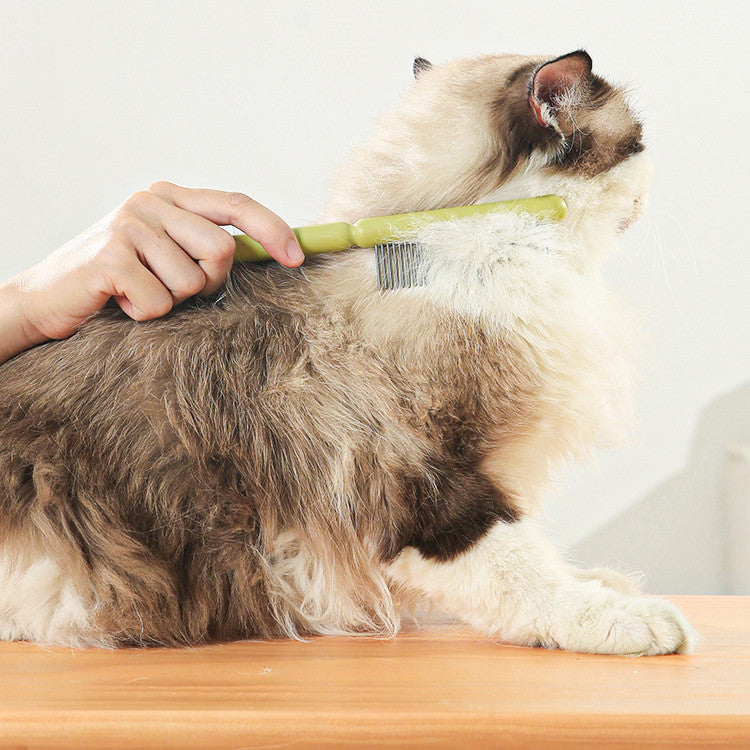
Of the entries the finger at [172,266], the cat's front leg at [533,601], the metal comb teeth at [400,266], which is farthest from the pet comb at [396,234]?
the cat's front leg at [533,601]

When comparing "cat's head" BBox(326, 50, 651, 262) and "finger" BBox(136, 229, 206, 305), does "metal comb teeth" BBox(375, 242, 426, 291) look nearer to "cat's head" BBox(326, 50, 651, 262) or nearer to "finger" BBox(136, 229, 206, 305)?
"cat's head" BBox(326, 50, 651, 262)

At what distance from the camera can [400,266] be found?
3.03 ft

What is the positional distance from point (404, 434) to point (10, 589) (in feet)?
1.40

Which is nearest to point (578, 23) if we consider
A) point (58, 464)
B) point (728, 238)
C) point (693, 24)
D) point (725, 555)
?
point (693, 24)

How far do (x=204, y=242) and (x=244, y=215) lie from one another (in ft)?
0.19

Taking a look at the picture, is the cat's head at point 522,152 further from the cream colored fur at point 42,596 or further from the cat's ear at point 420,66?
the cream colored fur at point 42,596

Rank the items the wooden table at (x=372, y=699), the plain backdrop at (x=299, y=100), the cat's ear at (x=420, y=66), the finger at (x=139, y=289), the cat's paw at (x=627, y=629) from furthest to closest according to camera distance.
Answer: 1. the plain backdrop at (x=299, y=100)
2. the cat's ear at (x=420, y=66)
3. the finger at (x=139, y=289)
4. the cat's paw at (x=627, y=629)
5. the wooden table at (x=372, y=699)

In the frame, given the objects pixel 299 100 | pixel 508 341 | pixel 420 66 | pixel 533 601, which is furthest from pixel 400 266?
pixel 299 100

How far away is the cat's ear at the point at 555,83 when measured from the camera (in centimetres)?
96

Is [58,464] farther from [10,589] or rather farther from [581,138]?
[581,138]

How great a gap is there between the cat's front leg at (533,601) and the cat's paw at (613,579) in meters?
0.16

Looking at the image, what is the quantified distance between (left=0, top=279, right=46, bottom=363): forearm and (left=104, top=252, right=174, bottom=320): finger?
13 centimetres

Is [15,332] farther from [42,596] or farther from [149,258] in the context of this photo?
[42,596]

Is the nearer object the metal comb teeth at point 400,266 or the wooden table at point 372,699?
the wooden table at point 372,699
